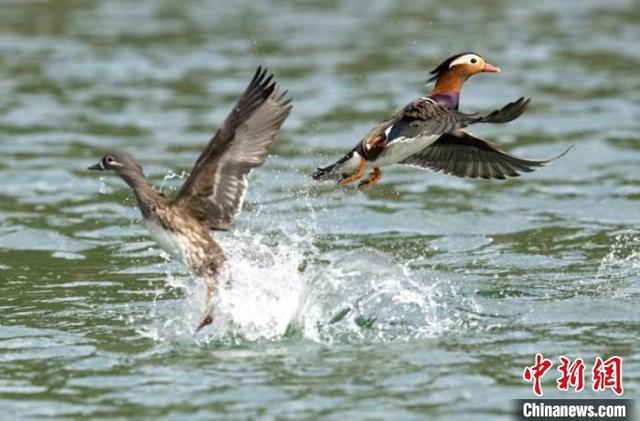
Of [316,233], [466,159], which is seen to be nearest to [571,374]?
[466,159]

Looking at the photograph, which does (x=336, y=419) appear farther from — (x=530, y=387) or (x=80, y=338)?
(x=80, y=338)

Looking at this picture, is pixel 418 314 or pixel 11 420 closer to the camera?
pixel 11 420

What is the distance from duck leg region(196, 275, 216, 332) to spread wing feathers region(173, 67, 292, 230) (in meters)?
0.36

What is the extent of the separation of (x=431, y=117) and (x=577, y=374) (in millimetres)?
2369

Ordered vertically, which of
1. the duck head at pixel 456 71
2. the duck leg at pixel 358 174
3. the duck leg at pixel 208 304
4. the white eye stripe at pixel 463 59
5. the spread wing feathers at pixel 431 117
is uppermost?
the white eye stripe at pixel 463 59

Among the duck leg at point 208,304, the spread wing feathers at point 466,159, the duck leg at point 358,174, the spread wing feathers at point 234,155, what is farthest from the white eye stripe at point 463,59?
the duck leg at point 208,304

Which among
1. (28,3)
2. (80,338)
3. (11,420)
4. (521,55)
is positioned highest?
(28,3)

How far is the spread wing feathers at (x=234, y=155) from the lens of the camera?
9.36 metres

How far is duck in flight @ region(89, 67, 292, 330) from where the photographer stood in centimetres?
938

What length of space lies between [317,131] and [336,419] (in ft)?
31.8

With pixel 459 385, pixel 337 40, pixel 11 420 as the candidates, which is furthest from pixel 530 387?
pixel 337 40

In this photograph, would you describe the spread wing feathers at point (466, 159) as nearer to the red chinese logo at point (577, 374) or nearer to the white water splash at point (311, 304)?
the white water splash at point (311, 304)

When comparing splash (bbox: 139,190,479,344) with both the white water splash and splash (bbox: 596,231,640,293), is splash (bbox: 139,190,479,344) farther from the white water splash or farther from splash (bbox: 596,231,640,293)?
splash (bbox: 596,231,640,293)

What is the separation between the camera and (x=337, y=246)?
12.8m
